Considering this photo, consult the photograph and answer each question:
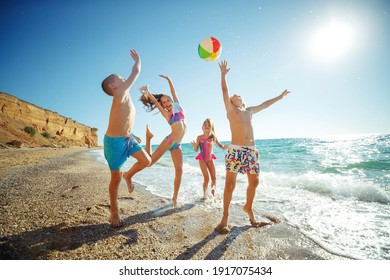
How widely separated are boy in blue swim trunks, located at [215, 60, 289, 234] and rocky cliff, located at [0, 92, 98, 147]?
1045 inches

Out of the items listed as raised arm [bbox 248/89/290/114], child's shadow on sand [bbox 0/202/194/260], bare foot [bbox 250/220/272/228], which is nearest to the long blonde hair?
raised arm [bbox 248/89/290/114]

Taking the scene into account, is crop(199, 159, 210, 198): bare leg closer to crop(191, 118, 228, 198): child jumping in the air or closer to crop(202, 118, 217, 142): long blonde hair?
crop(191, 118, 228, 198): child jumping in the air

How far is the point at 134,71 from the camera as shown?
314 centimetres

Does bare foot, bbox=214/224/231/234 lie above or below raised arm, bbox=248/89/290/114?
below

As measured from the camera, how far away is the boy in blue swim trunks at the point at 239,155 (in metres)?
3.28

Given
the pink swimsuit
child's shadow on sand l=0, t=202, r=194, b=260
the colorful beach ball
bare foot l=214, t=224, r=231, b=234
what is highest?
the colorful beach ball

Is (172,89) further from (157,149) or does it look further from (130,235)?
(130,235)

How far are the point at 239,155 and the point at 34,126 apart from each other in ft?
146

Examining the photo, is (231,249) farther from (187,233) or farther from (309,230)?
(309,230)

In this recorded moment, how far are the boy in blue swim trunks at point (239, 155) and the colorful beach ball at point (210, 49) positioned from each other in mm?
1173

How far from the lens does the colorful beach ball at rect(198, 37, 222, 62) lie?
4539mm

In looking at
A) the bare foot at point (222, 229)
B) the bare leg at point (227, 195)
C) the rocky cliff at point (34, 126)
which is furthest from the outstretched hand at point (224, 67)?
the rocky cliff at point (34, 126)

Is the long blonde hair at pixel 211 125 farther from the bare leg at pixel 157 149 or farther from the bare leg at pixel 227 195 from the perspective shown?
the bare leg at pixel 227 195

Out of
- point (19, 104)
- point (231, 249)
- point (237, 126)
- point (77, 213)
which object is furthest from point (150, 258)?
point (19, 104)
